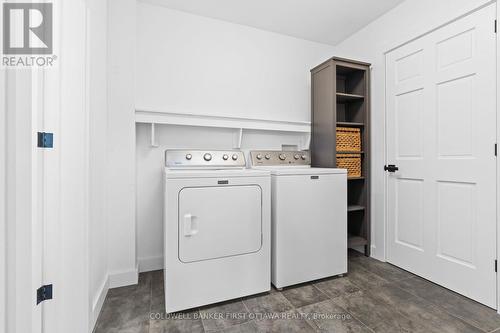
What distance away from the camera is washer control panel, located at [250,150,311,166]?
7.80ft

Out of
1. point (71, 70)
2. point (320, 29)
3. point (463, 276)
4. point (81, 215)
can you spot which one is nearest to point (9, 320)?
point (81, 215)

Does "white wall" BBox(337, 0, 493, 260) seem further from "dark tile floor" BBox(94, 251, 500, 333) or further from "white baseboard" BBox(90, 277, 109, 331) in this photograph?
"white baseboard" BBox(90, 277, 109, 331)

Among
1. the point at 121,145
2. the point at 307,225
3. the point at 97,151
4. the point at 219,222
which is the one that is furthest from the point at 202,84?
the point at 307,225

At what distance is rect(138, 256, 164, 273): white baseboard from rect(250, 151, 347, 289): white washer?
1075mm

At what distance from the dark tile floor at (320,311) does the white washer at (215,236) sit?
4.5 inches

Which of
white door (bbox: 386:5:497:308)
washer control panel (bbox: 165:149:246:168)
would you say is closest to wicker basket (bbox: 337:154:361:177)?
white door (bbox: 386:5:497:308)

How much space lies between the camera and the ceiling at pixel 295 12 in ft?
7.18

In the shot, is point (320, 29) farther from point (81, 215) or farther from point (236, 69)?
point (81, 215)

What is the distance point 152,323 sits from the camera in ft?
4.78

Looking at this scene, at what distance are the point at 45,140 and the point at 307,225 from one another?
1704 millimetres

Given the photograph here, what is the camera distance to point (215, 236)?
163 centimetres

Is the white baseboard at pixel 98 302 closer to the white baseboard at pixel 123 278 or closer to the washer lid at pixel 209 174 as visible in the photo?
the white baseboard at pixel 123 278

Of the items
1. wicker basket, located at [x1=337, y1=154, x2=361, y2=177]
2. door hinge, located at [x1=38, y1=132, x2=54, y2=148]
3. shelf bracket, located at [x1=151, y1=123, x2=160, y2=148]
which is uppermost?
shelf bracket, located at [x1=151, y1=123, x2=160, y2=148]

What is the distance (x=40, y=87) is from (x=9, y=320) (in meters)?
0.88
